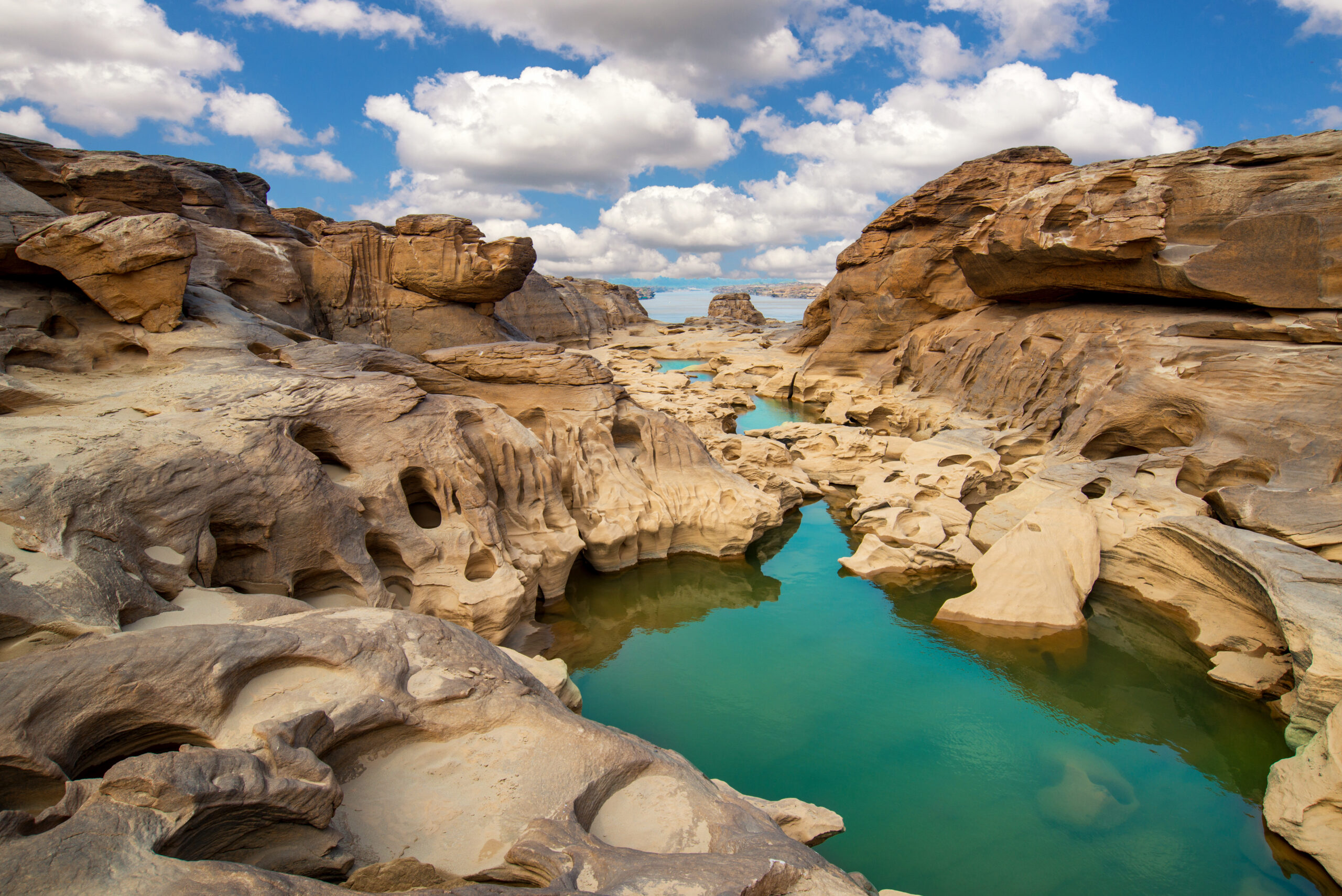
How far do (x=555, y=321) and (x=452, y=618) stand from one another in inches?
892

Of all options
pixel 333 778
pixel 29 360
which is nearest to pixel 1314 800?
pixel 333 778

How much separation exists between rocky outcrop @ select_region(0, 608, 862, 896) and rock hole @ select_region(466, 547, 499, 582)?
2.90 metres

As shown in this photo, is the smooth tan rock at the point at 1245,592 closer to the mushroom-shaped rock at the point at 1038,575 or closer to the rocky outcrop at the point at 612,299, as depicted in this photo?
the mushroom-shaped rock at the point at 1038,575

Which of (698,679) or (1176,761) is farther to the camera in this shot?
(698,679)

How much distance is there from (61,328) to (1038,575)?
12.4 meters

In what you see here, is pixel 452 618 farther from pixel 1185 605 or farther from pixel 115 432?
pixel 1185 605

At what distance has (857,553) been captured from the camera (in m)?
10.4

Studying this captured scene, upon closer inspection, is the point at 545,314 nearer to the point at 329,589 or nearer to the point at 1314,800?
the point at 329,589

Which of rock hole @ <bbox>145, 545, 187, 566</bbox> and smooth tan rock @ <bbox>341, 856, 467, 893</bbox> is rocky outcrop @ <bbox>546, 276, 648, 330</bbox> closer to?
rock hole @ <bbox>145, 545, 187, 566</bbox>

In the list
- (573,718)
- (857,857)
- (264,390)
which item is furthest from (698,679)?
(264,390)

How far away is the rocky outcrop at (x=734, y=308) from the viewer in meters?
53.5

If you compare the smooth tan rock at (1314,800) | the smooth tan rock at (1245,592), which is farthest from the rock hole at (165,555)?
the smooth tan rock at (1245,592)

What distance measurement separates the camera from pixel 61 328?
26.3 feet

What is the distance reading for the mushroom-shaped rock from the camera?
8.46m
